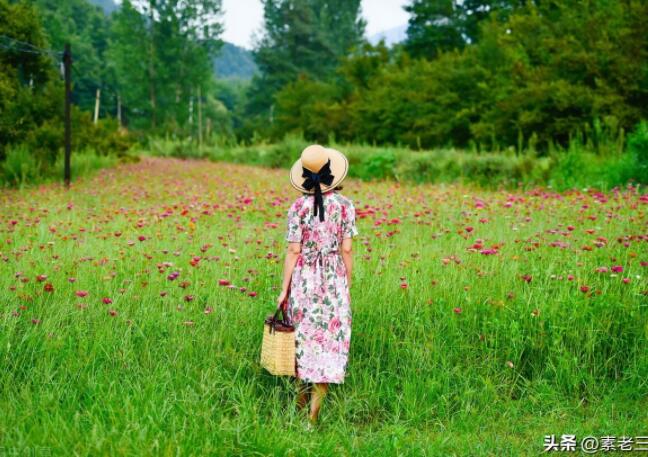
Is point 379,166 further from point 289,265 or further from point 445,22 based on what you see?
point 445,22

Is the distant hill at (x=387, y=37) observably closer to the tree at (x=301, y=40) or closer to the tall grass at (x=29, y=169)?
the tree at (x=301, y=40)

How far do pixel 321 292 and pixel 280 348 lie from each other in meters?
0.40

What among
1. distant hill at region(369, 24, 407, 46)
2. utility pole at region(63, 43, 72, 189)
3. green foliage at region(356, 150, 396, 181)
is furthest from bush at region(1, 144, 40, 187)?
distant hill at region(369, 24, 407, 46)

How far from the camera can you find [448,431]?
129 inches

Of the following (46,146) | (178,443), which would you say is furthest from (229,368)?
(46,146)

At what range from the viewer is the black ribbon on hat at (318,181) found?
11.1ft

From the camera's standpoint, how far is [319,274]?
3.42 meters

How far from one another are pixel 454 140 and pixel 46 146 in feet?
47.5

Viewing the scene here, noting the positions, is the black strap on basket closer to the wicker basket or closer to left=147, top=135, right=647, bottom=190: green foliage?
the wicker basket

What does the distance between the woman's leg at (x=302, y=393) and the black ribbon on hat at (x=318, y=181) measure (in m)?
0.99

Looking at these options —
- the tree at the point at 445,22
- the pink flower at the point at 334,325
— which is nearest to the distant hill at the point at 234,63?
the tree at the point at 445,22

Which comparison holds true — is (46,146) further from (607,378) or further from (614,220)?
(607,378)

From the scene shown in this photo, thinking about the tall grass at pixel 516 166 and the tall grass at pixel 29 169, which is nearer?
the tall grass at pixel 516 166

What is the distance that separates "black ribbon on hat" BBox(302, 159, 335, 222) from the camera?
11.1 ft
